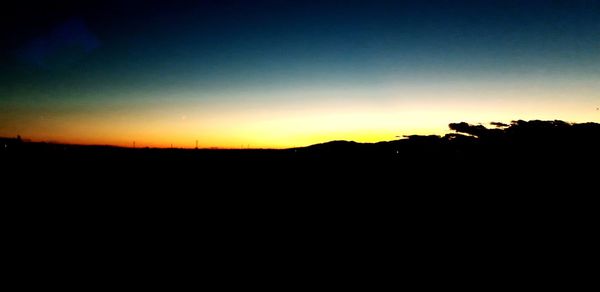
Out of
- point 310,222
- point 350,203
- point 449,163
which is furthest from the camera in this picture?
point 449,163

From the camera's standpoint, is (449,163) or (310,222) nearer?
(310,222)

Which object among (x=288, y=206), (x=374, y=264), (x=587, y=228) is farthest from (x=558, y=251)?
(x=288, y=206)

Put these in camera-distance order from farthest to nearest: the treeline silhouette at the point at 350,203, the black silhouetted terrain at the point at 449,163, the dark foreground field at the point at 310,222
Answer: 1. the black silhouetted terrain at the point at 449,163
2. the treeline silhouette at the point at 350,203
3. the dark foreground field at the point at 310,222

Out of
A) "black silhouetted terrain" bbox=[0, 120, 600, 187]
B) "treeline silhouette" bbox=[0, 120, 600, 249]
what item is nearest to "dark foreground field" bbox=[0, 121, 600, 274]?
"treeline silhouette" bbox=[0, 120, 600, 249]

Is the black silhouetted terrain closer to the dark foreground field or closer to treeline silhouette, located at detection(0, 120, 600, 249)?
treeline silhouette, located at detection(0, 120, 600, 249)

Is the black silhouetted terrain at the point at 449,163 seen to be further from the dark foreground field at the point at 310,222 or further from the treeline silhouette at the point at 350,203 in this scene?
the dark foreground field at the point at 310,222

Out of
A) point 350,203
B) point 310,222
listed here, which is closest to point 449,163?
point 350,203

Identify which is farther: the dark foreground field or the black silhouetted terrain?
the black silhouetted terrain

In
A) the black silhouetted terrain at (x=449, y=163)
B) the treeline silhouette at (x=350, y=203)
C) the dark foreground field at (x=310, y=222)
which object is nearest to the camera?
the dark foreground field at (x=310, y=222)

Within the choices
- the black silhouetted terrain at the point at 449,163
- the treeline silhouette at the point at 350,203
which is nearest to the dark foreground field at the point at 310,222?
the treeline silhouette at the point at 350,203

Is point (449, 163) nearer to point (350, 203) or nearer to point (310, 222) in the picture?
point (350, 203)

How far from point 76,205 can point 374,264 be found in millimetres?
22219

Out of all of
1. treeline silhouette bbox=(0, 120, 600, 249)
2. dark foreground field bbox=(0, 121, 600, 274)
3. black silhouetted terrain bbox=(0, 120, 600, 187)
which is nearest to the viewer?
dark foreground field bbox=(0, 121, 600, 274)

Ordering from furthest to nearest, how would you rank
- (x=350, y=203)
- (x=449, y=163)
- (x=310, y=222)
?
(x=449, y=163) < (x=350, y=203) < (x=310, y=222)
